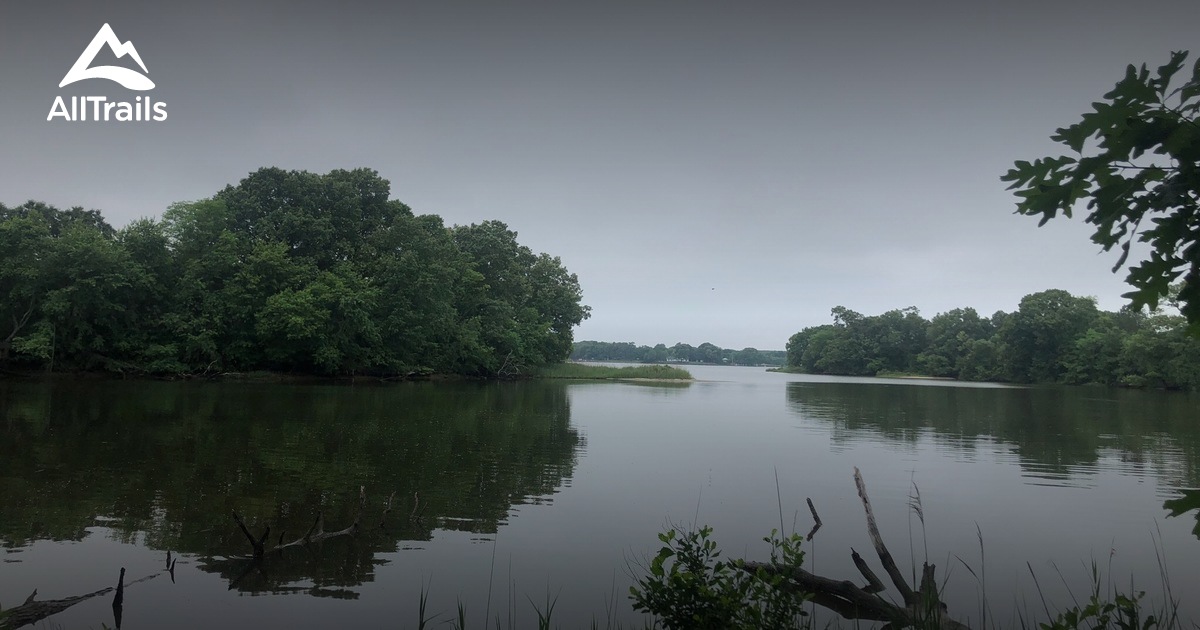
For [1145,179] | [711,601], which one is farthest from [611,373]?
[1145,179]

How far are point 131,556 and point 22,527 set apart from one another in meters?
2.30

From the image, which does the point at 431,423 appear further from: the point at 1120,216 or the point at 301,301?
the point at 301,301

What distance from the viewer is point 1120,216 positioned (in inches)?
122

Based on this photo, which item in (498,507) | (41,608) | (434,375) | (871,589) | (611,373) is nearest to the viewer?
(41,608)

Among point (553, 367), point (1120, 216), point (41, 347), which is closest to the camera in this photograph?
point (1120, 216)

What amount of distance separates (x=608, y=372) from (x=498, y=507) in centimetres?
6002

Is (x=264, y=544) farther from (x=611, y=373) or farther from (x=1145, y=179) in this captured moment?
(x=611, y=373)

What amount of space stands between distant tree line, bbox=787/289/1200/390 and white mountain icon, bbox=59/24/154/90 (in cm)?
6736

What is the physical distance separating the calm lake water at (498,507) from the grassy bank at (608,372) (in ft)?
146

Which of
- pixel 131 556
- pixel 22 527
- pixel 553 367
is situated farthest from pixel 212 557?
pixel 553 367

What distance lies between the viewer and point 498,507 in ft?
36.5

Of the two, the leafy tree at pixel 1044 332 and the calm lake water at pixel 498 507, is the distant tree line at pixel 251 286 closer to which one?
the calm lake water at pixel 498 507

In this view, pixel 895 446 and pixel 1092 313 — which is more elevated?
pixel 1092 313

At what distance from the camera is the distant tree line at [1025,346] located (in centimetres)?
6875
